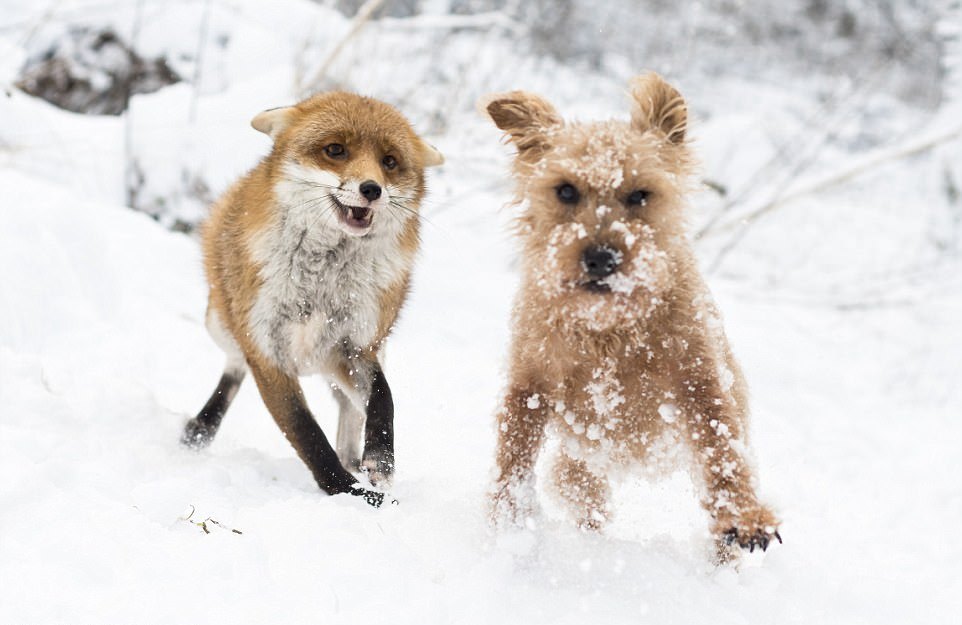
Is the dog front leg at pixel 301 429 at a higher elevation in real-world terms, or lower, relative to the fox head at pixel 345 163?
lower

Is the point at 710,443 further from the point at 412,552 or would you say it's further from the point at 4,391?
the point at 4,391

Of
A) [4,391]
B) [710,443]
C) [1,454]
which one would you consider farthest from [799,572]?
[4,391]

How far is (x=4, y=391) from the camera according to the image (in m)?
4.27

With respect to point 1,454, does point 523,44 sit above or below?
below

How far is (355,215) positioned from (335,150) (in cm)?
32

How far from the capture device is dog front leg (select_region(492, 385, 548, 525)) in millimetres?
3510

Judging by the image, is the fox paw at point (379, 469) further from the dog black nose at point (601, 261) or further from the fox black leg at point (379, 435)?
the dog black nose at point (601, 261)

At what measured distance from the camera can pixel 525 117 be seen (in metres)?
3.84

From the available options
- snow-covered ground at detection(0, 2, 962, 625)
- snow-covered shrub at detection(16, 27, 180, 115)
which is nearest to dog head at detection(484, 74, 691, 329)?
snow-covered ground at detection(0, 2, 962, 625)

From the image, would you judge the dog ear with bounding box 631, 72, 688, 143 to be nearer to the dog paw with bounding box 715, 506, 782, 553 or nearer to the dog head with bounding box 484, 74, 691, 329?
the dog head with bounding box 484, 74, 691, 329

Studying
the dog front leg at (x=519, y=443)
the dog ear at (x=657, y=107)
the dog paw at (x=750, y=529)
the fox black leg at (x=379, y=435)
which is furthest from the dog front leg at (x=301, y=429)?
→ the dog ear at (x=657, y=107)

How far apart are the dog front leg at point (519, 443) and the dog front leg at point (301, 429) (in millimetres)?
797

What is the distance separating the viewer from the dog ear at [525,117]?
3.82 meters

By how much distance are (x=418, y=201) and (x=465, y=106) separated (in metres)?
6.14
